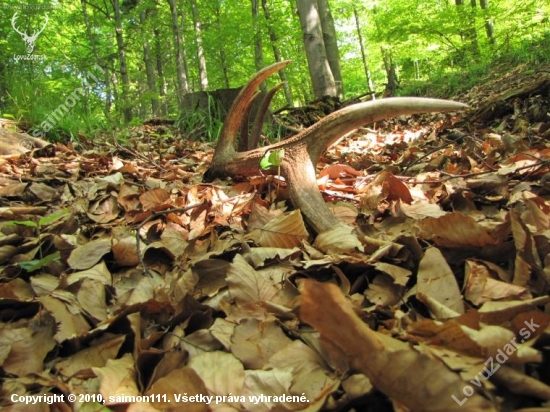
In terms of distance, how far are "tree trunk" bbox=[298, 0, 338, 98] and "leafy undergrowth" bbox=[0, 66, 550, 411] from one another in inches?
162

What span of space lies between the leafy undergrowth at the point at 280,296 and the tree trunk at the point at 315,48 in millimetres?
4112

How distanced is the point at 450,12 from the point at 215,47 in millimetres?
6086

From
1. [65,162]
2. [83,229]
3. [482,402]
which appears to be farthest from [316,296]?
[65,162]

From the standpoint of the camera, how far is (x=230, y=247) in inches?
52.1

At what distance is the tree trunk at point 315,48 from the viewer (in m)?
5.69

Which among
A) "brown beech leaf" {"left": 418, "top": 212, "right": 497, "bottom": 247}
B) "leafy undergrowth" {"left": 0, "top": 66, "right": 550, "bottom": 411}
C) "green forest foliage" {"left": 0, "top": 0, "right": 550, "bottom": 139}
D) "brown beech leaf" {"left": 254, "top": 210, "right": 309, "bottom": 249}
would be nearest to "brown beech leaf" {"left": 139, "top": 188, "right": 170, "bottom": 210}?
"leafy undergrowth" {"left": 0, "top": 66, "right": 550, "bottom": 411}

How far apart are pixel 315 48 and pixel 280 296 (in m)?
5.42

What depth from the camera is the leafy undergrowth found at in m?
0.64

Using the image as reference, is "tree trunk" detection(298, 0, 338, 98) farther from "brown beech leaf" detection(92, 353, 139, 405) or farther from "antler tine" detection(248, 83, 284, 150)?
"brown beech leaf" detection(92, 353, 139, 405)

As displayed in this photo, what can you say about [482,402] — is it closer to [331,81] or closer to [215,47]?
[331,81]

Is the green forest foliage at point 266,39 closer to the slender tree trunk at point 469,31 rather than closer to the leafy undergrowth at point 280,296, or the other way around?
the slender tree trunk at point 469,31

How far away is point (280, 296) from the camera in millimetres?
1039

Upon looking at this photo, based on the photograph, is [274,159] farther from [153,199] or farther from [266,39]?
[266,39]

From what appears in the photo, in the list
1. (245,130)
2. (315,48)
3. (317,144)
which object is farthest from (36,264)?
(315,48)
